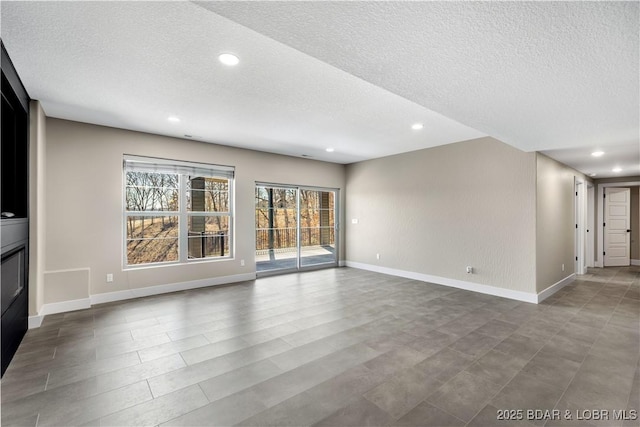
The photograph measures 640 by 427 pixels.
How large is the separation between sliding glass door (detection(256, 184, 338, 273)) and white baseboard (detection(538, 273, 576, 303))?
164 inches

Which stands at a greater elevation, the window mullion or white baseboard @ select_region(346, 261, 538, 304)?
the window mullion

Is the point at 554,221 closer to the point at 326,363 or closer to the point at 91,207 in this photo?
the point at 326,363

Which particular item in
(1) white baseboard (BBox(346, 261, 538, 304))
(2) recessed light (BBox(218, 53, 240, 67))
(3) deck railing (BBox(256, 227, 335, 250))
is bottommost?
(1) white baseboard (BBox(346, 261, 538, 304))

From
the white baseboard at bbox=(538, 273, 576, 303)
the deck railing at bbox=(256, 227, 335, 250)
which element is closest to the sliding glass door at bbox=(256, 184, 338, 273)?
the deck railing at bbox=(256, 227, 335, 250)

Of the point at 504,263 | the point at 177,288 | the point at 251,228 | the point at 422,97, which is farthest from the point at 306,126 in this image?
the point at 504,263

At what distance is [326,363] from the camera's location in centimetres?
254

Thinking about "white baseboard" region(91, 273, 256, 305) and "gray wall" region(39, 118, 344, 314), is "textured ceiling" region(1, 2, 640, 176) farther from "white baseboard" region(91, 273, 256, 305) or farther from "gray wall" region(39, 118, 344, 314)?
"white baseboard" region(91, 273, 256, 305)

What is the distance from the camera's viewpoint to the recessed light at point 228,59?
2.37 metres

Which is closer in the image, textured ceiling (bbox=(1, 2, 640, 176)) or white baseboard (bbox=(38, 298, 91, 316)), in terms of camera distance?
textured ceiling (bbox=(1, 2, 640, 176))

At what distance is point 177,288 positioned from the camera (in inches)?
195

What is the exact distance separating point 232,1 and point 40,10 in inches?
59.9

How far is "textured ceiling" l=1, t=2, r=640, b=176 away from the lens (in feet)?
4.93

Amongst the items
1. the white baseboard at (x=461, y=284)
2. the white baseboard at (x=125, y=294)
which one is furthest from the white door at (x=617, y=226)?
the white baseboard at (x=125, y=294)

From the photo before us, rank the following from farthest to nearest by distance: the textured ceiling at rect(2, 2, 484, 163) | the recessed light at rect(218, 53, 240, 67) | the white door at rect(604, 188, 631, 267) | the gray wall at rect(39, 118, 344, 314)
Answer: the white door at rect(604, 188, 631, 267) → the gray wall at rect(39, 118, 344, 314) → the recessed light at rect(218, 53, 240, 67) → the textured ceiling at rect(2, 2, 484, 163)
